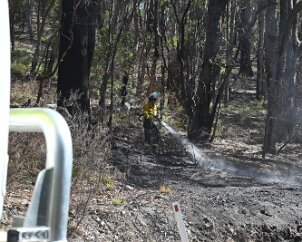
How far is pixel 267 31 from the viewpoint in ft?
75.9

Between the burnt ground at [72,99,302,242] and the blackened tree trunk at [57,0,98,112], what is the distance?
1806 mm

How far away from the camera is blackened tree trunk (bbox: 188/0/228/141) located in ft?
70.2

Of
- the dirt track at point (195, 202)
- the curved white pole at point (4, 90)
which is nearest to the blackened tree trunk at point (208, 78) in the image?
the dirt track at point (195, 202)

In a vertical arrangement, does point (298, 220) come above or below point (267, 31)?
below

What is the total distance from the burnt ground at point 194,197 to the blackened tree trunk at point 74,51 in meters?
1.81

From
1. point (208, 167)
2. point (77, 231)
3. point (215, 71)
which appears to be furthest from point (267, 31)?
point (77, 231)

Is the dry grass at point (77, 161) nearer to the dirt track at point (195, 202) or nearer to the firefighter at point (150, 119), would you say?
the dirt track at point (195, 202)

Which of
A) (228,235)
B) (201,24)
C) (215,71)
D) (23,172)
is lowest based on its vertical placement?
(228,235)

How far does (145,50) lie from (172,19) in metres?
2.54

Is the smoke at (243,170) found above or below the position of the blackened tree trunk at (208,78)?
below

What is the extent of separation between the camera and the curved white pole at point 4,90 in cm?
258

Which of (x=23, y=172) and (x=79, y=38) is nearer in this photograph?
(x=23, y=172)

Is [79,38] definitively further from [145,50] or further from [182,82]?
[145,50]

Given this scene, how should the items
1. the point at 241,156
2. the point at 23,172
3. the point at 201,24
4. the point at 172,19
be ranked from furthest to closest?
the point at 172,19, the point at 201,24, the point at 241,156, the point at 23,172
